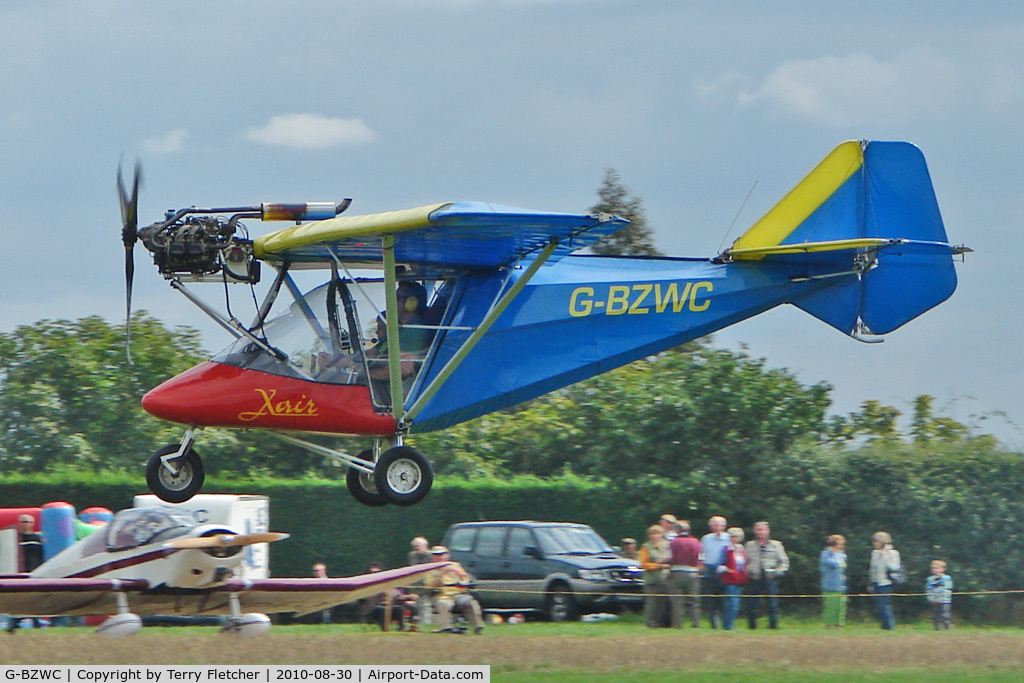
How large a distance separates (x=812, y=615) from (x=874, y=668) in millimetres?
5887

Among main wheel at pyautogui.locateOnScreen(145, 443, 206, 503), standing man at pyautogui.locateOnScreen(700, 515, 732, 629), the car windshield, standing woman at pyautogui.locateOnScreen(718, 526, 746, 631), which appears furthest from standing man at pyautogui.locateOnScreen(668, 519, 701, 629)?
main wheel at pyautogui.locateOnScreen(145, 443, 206, 503)

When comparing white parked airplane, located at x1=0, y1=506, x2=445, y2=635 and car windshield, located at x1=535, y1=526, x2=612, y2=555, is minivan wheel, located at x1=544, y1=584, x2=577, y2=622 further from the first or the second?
white parked airplane, located at x1=0, y1=506, x2=445, y2=635

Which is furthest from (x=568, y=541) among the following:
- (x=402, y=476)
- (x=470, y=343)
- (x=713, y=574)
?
(x=470, y=343)

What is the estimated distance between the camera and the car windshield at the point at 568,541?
1879cm

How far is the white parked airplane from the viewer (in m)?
16.1

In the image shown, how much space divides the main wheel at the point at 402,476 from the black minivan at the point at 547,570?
4.80 metres

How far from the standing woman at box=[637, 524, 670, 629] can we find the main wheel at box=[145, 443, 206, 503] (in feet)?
19.6

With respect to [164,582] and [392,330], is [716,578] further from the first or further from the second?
[164,582]

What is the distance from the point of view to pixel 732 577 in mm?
17219

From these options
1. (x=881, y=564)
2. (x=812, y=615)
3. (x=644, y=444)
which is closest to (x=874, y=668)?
(x=881, y=564)

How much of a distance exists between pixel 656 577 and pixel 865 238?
4900mm

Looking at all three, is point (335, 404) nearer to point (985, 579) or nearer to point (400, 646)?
Result: point (400, 646)

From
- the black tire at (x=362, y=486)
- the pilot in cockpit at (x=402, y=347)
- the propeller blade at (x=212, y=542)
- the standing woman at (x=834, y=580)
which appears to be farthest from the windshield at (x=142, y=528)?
the standing woman at (x=834, y=580)

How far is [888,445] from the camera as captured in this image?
886 inches
